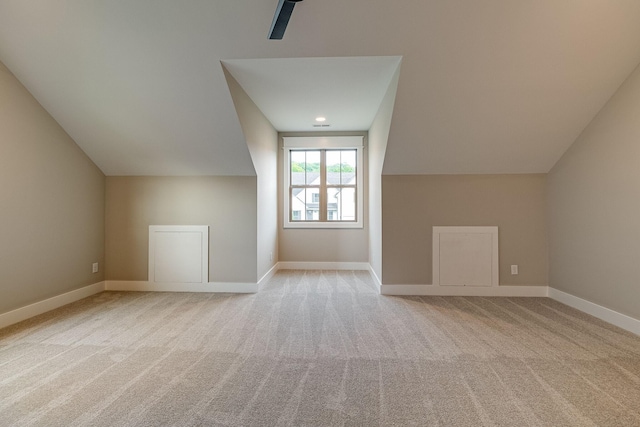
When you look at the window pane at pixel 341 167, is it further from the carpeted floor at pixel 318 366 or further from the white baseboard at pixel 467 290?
the carpeted floor at pixel 318 366

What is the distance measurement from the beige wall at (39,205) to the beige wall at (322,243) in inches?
110

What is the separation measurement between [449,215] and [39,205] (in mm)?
Result: 4662

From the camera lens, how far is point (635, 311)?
2742 mm

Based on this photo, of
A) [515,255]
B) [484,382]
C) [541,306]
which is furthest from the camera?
[515,255]

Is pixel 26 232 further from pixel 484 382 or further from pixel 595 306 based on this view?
pixel 595 306

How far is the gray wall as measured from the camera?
3.56 meters

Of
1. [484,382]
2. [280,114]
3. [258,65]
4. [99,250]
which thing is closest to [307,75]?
[258,65]

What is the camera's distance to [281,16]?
184 centimetres

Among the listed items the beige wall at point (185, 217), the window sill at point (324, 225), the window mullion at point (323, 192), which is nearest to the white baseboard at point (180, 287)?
the beige wall at point (185, 217)

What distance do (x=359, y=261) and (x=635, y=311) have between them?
3.51 meters

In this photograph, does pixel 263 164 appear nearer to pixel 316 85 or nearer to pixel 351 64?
pixel 316 85

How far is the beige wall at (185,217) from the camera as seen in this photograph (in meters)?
4.10

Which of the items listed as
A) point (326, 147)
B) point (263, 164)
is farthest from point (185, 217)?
point (326, 147)

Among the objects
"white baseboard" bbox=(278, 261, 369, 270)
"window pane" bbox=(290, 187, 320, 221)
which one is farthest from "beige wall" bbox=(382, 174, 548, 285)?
"window pane" bbox=(290, 187, 320, 221)
